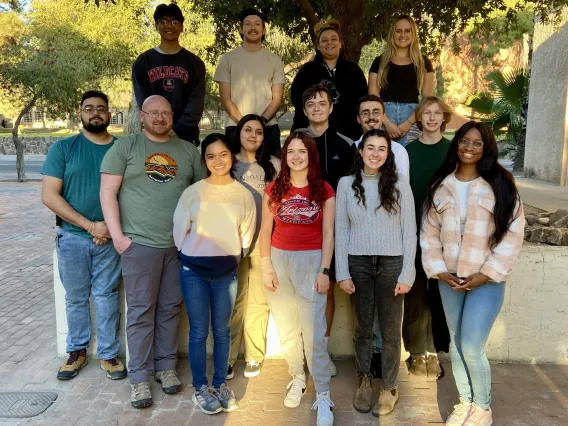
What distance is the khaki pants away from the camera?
13.2 ft

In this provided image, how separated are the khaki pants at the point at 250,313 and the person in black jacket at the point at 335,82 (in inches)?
48.8

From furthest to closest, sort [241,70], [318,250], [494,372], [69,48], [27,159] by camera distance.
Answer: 1. [27,159]
2. [69,48]
3. [241,70]
4. [494,372]
5. [318,250]

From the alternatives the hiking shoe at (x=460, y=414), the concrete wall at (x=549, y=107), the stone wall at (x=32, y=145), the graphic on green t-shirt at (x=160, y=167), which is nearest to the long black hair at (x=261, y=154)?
Answer: the graphic on green t-shirt at (x=160, y=167)

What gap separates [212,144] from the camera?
3621 millimetres

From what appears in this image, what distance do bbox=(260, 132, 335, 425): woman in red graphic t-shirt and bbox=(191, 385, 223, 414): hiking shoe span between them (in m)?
0.69

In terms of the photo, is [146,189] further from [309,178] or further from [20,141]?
[20,141]

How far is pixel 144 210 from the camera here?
12.2ft

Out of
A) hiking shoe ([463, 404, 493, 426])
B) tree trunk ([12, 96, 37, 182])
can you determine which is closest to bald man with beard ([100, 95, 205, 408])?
hiking shoe ([463, 404, 493, 426])

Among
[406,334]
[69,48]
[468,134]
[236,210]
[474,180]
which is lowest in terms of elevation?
[406,334]

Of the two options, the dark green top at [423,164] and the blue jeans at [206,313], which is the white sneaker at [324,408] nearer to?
the blue jeans at [206,313]

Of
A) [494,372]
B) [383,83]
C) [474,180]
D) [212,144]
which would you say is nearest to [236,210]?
[212,144]

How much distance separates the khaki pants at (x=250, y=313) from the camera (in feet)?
13.2

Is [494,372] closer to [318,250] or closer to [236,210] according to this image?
[318,250]

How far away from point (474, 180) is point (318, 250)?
1079 millimetres
